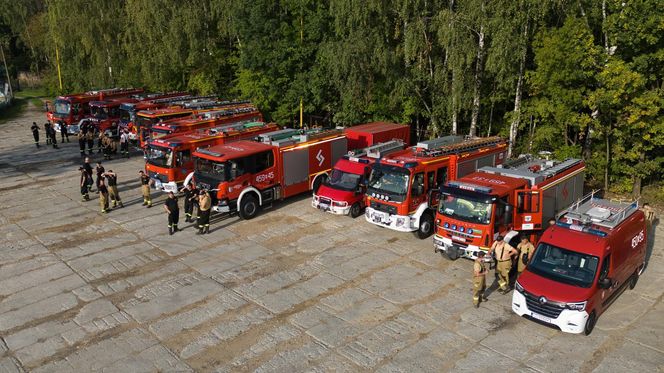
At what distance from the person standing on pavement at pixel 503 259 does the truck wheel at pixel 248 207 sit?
9055 mm

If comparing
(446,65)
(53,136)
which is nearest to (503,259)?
(446,65)

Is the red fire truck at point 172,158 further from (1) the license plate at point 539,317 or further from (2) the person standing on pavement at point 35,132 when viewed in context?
(1) the license plate at point 539,317

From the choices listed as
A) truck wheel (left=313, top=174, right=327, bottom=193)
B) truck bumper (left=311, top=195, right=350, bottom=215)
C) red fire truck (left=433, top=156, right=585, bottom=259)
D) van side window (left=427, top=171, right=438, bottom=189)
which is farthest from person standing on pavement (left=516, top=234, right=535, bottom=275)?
truck wheel (left=313, top=174, right=327, bottom=193)

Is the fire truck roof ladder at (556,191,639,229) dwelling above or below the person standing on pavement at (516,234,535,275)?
above

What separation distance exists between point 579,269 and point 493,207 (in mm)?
3001

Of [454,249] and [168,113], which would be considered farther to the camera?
[168,113]

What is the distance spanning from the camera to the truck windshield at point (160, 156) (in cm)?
2123

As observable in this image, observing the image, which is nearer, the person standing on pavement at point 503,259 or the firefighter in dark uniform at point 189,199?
the person standing on pavement at point 503,259

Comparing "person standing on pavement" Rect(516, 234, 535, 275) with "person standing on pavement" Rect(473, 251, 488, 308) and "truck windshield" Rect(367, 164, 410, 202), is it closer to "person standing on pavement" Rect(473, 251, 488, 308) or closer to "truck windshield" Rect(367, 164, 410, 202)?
"person standing on pavement" Rect(473, 251, 488, 308)

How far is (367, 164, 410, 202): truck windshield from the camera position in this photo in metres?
16.8

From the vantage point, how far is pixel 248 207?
63.0 ft

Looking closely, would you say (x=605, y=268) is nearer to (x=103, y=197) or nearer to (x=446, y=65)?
(x=446, y=65)

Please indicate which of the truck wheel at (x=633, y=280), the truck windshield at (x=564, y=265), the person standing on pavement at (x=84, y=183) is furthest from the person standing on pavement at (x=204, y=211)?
the truck wheel at (x=633, y=280)

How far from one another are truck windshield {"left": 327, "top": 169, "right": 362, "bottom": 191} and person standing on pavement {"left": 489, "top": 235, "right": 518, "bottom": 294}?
6.63 m
